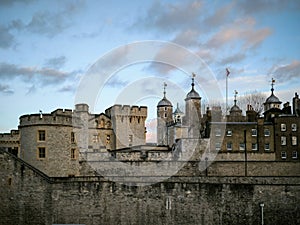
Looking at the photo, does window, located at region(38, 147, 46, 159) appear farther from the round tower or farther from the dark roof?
the dark roof

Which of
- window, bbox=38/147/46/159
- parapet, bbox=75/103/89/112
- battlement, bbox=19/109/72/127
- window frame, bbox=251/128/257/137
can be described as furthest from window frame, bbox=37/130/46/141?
window frame, bbox=251/128/257/137

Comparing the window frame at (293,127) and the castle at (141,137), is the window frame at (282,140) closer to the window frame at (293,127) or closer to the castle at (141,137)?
the castle at (141,137)

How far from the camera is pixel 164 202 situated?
106 feet

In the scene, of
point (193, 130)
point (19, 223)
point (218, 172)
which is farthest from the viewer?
point (193, 130)

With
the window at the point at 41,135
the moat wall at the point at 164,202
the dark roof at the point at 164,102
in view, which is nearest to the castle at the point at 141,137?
the window at the point at 41,135

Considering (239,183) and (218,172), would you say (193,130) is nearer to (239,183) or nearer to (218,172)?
(218,172)

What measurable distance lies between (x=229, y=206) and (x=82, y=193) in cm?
970

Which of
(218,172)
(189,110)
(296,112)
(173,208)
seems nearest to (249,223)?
(173,208)

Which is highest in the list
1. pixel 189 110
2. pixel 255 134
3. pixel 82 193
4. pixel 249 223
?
pixel 189 110

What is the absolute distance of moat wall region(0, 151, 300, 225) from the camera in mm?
32062

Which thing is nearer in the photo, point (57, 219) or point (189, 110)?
point (57, 219)

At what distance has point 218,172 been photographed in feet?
130

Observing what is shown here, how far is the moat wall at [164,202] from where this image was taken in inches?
1262

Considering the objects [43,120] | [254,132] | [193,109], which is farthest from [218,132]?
[43,120]
